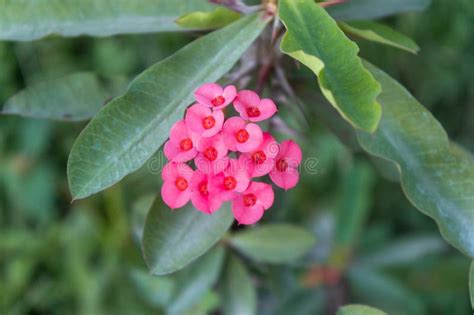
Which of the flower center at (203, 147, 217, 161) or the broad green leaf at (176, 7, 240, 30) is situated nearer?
the flower center at (203, 147, 217, 161)

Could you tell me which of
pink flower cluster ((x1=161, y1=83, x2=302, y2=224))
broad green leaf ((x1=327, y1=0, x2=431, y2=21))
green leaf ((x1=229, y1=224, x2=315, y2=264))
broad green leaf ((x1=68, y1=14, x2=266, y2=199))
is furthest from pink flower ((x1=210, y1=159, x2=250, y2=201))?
green leaf ((x1=229, y1=224, x2=315, y2=264))

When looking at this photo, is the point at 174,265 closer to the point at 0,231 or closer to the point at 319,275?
the point at 319,275

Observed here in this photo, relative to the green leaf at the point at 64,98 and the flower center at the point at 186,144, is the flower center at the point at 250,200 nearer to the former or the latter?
the flower center at the point at 186,144

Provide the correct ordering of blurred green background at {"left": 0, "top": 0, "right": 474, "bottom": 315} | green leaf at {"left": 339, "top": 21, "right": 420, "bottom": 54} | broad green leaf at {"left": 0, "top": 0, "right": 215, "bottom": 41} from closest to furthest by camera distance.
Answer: green leaf at {"left": 339, "top": 21, "right": 420, "bottom": 54}
broad green leaf at {"left": 0, "top": 0, "right": 215, "bottom": 41}
blurred green background at {"left": 0, "top": 0, "right": 474, "bottom": 315}

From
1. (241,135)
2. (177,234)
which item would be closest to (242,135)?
(241,135)

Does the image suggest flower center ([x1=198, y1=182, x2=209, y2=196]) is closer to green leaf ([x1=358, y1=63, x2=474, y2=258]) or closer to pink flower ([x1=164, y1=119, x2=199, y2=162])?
pink flower ([x1=164, y1=119, x2=199, y2=162])

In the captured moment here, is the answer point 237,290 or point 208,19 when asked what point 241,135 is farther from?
point 237,290

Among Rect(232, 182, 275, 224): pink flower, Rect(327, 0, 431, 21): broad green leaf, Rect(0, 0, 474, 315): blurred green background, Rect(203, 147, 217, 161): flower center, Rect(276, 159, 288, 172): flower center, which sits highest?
Rect(327, 0, 431, 21): broad green leaf

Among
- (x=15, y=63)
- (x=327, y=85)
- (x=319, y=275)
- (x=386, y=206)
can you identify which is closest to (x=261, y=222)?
(x=319, y=275)
